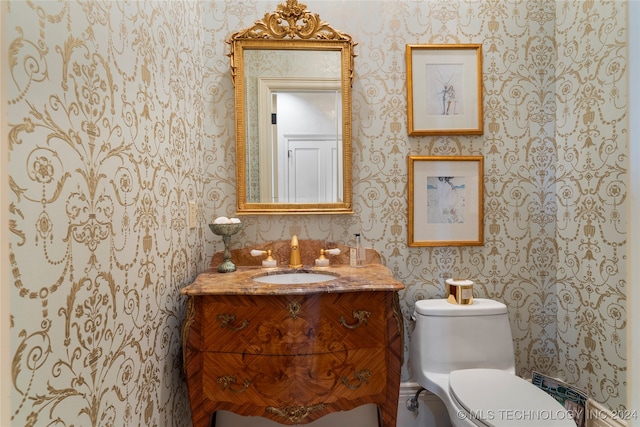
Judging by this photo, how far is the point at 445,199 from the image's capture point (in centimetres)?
164

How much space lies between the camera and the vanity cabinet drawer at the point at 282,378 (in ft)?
3.67

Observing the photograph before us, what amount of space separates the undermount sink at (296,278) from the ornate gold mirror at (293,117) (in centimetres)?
32

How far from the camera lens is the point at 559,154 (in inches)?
63.1

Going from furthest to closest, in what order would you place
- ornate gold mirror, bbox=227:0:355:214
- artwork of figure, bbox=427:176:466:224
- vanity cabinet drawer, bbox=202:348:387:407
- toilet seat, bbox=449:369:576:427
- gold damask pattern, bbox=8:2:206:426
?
1. artwork of figure, bbox=427:176:466:224
2. ornate gold mirror, bbox=227:0:355:214
3. vanity cabinet drawer, bbox=202:348:387:407
4. toilet seat, bbox=449:369:576:427
5. gold damask pattern, bbox=8:2:206:426

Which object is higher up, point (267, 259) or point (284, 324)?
point (267, 259)

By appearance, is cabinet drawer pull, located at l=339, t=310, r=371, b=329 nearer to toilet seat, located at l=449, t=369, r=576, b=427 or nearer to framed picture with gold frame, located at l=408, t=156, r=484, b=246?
toilet seat, located at l=449, t=369, r=576, b=427

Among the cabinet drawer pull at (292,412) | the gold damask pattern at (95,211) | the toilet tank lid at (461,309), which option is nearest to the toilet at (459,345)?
the toilet tank lid at (461,309)

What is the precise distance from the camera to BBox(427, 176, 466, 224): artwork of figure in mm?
1628

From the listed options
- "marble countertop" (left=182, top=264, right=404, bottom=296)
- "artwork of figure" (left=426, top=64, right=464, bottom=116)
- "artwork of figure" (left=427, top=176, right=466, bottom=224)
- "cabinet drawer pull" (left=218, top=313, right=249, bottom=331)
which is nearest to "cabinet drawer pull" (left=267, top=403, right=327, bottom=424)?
"cabinet drawer pull" (left=218, top=313, right=249, bottom=331)

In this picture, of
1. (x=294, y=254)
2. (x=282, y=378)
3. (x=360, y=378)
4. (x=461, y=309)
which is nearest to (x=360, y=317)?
(x=360, y=378)

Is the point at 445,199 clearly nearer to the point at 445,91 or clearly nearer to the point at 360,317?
the point at 445,91

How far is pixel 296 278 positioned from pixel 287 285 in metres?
0.29

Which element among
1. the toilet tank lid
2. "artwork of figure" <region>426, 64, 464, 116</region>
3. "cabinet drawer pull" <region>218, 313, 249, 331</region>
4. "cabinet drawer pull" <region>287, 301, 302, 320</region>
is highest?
"artwork of figure" <region>426, 64, 464, 116</region>

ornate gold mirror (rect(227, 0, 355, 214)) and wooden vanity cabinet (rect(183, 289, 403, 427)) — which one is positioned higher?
ornate gold mirror (rect(227, 0, 355, 214))
